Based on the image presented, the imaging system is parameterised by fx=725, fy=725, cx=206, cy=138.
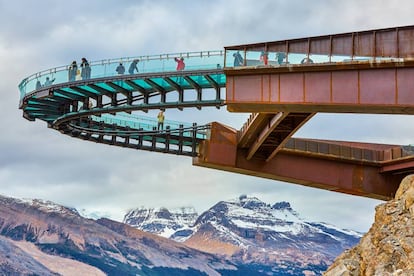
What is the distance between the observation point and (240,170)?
4284 cm

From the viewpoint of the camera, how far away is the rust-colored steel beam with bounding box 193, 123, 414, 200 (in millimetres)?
43316

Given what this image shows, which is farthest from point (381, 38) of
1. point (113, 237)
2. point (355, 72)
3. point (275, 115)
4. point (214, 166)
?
point (113, 237)

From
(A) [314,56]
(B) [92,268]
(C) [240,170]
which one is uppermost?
(A) [314,56]

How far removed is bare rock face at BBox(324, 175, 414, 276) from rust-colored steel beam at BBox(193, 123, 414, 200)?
16.7 m

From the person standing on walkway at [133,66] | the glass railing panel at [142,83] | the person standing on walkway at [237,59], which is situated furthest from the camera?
the glass railing panel at [142,83]

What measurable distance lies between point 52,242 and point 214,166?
135 metres

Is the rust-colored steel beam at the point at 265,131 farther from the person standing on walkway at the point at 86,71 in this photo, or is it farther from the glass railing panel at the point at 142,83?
the person standing on walkway at the point at 86,71

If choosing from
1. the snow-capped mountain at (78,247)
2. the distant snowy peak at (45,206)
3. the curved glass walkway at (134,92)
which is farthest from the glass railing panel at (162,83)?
the distant snowy peak at (45,206)

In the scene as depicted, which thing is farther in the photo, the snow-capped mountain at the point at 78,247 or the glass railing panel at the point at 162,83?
the snow-capped mountain at the point at 78,247

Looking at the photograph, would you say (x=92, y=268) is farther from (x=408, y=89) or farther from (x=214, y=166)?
(x=408, y=89)

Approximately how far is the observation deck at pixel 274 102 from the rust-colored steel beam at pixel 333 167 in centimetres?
6

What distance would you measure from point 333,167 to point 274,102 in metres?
17.7

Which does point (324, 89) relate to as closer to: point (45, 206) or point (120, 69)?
point (120, 69)

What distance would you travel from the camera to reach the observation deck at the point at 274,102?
87.8 ft
